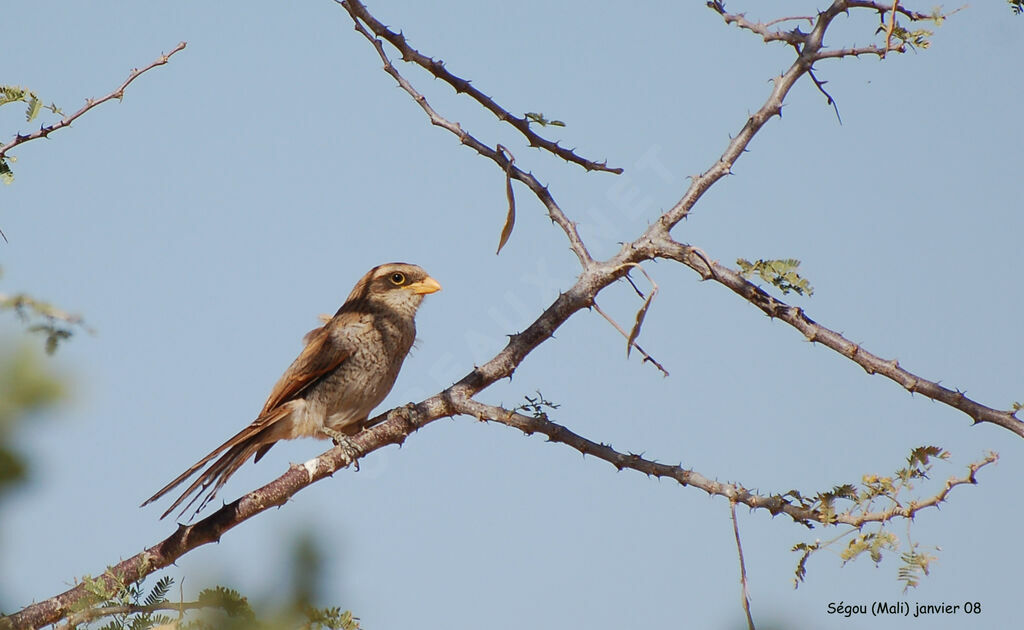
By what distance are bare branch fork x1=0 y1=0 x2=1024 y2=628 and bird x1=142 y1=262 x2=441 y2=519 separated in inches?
50.6

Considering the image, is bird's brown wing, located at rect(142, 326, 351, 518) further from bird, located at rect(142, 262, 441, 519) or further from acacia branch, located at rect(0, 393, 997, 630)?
acacia branch, located at rect(0, 393, 997, 630)

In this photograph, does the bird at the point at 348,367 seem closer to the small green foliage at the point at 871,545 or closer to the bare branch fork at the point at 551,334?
the bare branch fork at the point at 551,334

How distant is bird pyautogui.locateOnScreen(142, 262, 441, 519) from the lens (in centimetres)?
621

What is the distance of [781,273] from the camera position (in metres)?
4.14

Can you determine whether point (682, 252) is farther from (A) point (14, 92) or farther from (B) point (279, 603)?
(A) point (14, 92)

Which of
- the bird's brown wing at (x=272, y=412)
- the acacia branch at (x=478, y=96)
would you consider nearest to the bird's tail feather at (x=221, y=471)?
the bird's brown wing at (x=272, y=412)

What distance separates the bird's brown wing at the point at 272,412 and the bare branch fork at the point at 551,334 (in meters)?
0.82

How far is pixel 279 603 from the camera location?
93.8 inches

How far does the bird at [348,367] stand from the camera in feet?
20.4

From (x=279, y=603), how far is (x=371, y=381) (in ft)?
13.6

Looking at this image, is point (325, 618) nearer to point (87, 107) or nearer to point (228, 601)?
point (228, 601)

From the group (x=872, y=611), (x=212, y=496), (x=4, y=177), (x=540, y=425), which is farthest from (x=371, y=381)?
(x=872, y=611)

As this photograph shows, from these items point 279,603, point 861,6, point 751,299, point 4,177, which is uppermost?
point 861,6

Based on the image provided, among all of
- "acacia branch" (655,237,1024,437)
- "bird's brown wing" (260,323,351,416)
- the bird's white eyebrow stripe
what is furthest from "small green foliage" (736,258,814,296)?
"bird's brown wing" (260,323,351,416)
